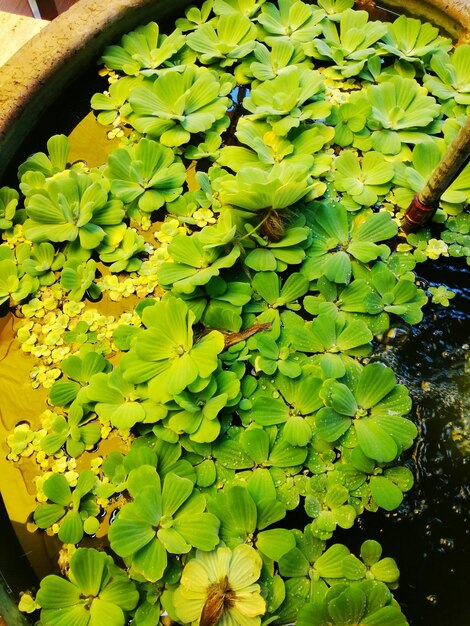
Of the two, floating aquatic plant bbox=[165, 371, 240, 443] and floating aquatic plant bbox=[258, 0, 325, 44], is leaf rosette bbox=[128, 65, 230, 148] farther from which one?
floating aquatic plant bbox=[165, 371, 240, 443]

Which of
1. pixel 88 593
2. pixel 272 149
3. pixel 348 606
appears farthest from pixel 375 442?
pixel 272 149

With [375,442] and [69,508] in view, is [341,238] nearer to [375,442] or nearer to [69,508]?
[375,442]

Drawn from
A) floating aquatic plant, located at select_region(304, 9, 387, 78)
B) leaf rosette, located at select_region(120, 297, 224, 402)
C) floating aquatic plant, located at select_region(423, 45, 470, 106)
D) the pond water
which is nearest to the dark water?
the pond water

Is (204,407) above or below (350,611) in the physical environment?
above

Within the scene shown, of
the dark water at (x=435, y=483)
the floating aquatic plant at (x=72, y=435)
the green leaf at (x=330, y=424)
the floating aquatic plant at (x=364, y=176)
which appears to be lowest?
the dark water at (x=435, y=483)

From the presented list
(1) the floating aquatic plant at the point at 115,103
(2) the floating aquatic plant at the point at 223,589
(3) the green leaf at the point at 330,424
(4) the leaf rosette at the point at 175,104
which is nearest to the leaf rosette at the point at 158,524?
(2) the floating aquatic plant at the point at 223,589

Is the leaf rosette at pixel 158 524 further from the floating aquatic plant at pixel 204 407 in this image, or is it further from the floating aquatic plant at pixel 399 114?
the floating aquatic plant at pixel 399 114

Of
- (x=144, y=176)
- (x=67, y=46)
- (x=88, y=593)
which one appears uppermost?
(x=67, y=46)

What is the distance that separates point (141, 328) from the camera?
1604mm

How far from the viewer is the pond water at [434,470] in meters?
1.33

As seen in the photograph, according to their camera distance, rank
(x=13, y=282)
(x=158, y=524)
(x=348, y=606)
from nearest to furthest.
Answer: (x=348, y=606) < (x=158, y=524) < (x=13, y=282)

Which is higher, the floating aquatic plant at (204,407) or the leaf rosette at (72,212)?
the leaf rosette at (72,212)

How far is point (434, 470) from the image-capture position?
1451 millimetres

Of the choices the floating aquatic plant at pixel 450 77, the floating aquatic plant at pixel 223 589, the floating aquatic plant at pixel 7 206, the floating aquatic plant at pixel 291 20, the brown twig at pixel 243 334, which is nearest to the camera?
the floating aquatic plant at pixel 223 589
